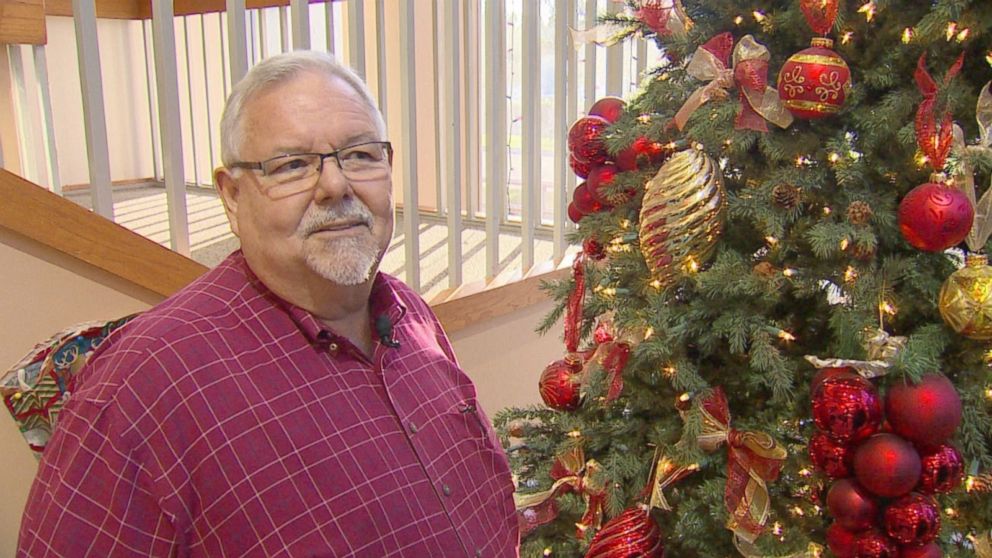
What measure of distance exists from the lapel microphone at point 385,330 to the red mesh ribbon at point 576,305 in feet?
1.75

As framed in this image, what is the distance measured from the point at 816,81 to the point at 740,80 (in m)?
0.13

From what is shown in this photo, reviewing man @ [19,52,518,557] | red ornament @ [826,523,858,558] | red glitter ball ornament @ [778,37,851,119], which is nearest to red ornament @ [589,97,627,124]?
red glitter ball ornament @ [778,37,851,119]

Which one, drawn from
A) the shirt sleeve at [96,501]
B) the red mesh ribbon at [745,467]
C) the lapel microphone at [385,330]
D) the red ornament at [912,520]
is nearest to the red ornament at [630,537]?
the red mesh ribbon at [745,467]

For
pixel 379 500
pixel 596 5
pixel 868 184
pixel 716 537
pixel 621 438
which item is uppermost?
pixel 596 5

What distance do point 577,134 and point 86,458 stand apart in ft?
3.62

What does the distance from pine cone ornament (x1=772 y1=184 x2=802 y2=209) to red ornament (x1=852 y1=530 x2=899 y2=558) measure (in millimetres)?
514

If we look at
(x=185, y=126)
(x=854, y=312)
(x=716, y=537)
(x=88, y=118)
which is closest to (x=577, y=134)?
(x=854, y=312)

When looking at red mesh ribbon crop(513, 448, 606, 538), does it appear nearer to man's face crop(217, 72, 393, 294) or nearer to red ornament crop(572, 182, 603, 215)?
red ornament crop(572, 182, 603, 215)

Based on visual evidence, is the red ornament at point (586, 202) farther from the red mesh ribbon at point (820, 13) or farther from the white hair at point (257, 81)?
the white hair at point (257, 81)

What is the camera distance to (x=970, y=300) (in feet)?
3.71

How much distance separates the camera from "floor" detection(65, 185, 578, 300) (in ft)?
7.52

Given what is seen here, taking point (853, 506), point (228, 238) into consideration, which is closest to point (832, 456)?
point (853, 506)

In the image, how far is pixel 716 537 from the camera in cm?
141

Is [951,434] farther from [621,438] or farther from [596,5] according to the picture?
[596,5]
